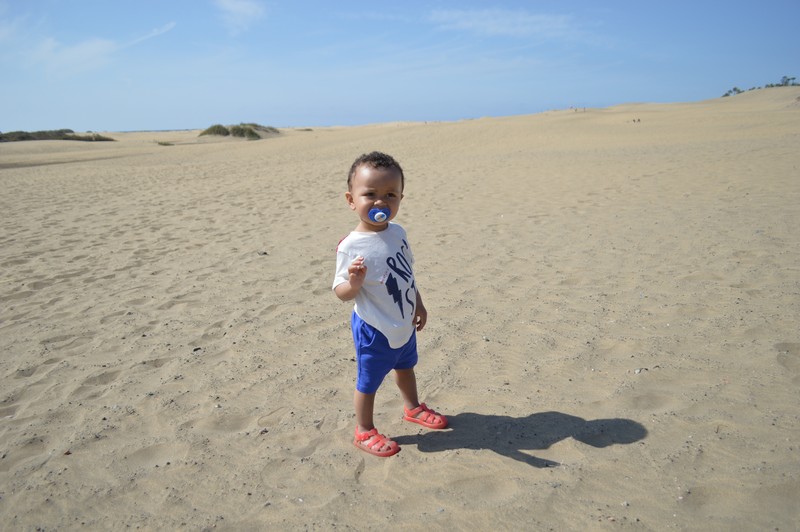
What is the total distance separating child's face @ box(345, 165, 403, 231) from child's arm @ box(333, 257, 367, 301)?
20 cm

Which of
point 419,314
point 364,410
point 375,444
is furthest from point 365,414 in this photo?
point 419,314

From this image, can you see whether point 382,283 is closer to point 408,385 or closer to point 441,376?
point 408,385

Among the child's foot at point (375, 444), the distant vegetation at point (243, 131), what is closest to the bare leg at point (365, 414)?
the child's foot at point (375, 444)

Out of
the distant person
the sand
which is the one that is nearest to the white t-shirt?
the distant person

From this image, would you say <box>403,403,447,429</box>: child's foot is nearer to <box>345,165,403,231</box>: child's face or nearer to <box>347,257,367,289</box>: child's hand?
<box>347,257,367,289</box>: child's hand

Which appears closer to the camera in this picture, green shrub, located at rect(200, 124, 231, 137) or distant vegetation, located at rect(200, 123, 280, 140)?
distant vegetation, located at rect(200, 123, 280, 140)

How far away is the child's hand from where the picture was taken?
86.4 inches

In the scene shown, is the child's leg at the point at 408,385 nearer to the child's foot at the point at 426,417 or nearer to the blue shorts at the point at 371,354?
the child's foot at the point at 426,417

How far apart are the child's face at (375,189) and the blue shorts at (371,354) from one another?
0.47 metres

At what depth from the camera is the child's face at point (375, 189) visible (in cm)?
224

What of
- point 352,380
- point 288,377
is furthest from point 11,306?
point 352,380

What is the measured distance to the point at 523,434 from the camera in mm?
2504

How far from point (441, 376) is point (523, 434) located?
0.71 metres

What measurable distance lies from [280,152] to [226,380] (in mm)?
→ 19116
